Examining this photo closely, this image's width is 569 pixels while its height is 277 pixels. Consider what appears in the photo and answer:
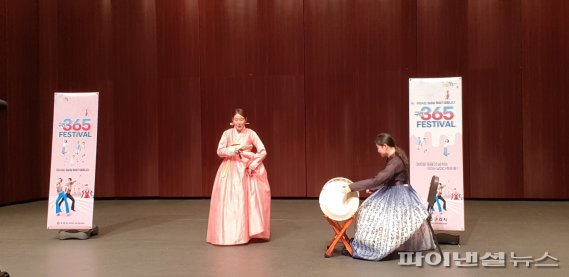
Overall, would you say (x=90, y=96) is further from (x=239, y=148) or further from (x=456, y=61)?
(x=456, y=61)

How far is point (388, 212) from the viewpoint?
5164 millimetres

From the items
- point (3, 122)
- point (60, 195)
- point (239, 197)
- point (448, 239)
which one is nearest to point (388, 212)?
point (448, 239)

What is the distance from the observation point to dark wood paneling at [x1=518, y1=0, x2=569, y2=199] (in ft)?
30.2

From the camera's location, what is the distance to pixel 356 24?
9758 mm

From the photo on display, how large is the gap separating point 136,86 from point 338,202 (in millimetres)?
5882

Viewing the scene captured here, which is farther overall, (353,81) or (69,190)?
(353,81)

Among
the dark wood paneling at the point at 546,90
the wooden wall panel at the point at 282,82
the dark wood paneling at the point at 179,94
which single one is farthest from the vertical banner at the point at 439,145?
the dark wood paneling at the point at 179,94

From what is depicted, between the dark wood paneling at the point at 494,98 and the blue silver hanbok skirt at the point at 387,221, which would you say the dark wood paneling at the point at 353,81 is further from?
the blue silver hanbok skirt at the point at 387,221

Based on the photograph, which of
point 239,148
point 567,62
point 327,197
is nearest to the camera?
point 327,197

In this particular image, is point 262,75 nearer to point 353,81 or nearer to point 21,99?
point 353,81

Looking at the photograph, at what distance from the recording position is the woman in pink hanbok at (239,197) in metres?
5.98

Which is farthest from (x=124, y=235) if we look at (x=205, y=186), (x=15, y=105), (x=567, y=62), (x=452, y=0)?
(x=567, y=62)

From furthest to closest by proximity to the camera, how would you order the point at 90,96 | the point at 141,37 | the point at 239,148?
the point at 141,37 < the point at 90,96 < the point at 239,148

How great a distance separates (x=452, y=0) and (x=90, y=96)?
5.79 metres
